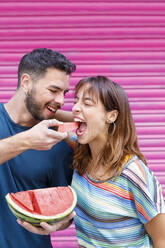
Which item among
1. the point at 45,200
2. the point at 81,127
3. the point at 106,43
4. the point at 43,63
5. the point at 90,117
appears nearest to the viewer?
the point at 45,200

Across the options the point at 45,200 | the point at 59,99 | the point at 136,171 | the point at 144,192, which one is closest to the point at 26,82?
the point at 59,99

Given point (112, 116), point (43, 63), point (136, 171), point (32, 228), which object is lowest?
point (32, 228)

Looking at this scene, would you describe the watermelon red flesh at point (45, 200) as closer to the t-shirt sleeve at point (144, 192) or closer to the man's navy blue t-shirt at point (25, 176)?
the man's navy blue t-shirt at point (25, 176)

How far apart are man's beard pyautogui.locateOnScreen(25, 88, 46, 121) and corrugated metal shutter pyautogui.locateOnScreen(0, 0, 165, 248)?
107cm

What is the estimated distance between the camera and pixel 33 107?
2.33 metres

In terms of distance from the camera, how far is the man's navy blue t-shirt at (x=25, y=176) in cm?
210

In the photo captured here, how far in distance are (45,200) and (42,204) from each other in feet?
0.17

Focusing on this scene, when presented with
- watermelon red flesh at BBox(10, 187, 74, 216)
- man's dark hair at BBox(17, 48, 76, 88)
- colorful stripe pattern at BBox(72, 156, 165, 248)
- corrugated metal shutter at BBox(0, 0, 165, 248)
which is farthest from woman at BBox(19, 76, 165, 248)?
corrugated metal shutter at BBox(0, 0, 165, 248)

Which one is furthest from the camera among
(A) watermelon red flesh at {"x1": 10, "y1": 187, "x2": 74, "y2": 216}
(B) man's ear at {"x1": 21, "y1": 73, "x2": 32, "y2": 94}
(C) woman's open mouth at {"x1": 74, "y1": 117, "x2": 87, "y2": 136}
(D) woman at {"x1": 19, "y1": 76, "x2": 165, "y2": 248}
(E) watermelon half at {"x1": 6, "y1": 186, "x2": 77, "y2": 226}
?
(B) man's ear at {"x1": 21, "y1": 73, "x2": 32, "y2": 94}

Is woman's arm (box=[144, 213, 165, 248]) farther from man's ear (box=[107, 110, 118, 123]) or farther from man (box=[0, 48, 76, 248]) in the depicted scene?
man's ear (box=[107, 110, 118, 123])

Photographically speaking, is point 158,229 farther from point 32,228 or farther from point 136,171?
point 32,228

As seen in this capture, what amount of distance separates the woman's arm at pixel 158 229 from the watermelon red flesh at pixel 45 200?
1.88 ft

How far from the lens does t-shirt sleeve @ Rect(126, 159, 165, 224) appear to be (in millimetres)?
1814

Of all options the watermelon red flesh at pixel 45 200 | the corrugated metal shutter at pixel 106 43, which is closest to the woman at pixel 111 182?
the watermelon red flesh at pixel 45 200
